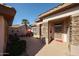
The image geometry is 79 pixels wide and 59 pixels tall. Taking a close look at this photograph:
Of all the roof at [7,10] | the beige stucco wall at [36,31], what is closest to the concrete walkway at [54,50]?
the beige stucco wall at [36,31]

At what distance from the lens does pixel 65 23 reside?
461 centimetres

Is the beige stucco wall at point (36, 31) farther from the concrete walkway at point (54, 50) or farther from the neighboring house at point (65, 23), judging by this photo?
the concrete walkway at point (54, 50)

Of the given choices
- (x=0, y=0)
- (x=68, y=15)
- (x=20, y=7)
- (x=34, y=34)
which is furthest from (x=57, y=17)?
(x=0, y=0)

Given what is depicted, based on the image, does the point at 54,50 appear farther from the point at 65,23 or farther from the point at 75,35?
the point at 65,23

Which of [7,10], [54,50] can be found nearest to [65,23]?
[54,50]

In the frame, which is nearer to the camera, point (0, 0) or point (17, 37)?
point (0, 0)

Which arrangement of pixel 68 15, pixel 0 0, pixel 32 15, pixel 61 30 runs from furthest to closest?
pixel 61 30
pixel 68 15
pixel 32 15
pixel 0 0

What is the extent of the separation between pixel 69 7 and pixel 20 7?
3.07ft

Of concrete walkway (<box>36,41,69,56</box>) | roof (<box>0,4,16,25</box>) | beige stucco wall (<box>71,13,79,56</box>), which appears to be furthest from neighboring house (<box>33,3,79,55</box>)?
roof (<box>0,4,16,25</box>)

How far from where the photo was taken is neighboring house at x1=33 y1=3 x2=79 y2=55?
395 centimetres

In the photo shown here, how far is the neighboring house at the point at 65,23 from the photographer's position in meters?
3.95

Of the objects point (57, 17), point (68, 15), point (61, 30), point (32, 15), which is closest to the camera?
point (32, 15)

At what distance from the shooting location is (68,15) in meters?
4.21

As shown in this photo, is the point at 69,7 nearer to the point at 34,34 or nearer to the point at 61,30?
the point at 34,34
